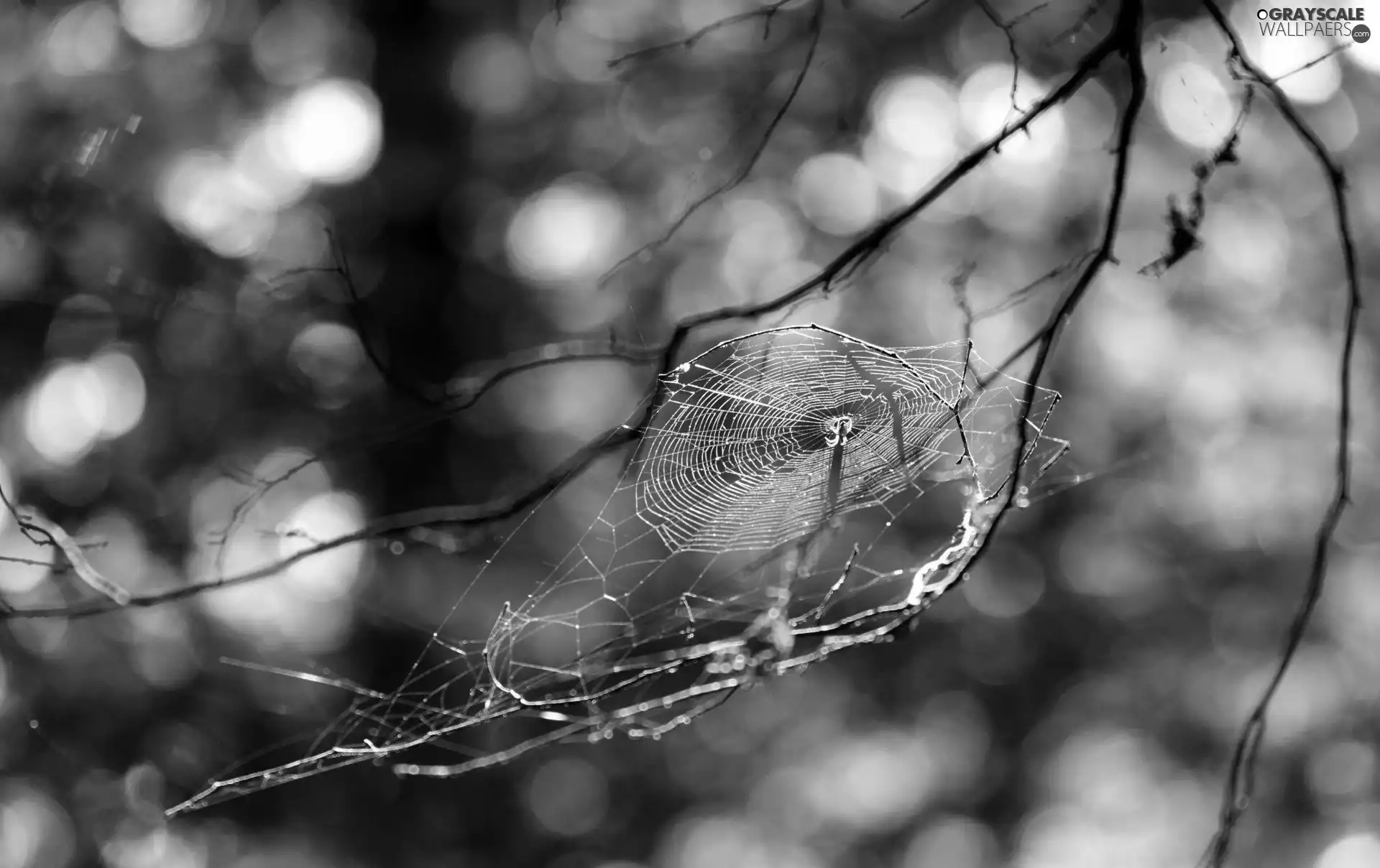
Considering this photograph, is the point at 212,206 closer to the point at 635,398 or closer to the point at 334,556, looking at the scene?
the point at 334,556

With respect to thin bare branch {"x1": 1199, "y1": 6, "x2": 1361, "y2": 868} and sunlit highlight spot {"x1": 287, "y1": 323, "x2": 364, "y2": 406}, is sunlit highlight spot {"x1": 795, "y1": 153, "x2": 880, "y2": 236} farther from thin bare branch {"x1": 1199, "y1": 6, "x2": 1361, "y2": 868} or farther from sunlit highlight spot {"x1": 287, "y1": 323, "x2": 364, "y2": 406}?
thin bare branch {"x1": 1199, "y1": 6, "x2": 1361, "y2": 868}

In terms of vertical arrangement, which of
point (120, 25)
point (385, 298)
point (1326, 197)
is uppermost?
point (120, 25)

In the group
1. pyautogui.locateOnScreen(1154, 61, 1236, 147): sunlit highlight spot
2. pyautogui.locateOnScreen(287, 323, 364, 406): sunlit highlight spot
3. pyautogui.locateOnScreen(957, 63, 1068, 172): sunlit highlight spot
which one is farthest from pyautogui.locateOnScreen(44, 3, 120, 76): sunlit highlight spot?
pyautogui.locateOnScreen(1154, 61, 1236, 147): sunlit highlight spot

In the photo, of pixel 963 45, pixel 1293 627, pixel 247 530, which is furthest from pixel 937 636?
pixel 1293 627

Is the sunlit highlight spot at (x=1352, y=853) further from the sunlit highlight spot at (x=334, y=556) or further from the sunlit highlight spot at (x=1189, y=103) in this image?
the sunlit highlight spot at (x=334, y=556)

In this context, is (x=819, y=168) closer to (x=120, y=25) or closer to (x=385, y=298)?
(x=385, y=298)

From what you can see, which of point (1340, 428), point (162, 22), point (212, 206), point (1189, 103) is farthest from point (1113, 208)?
point (162, 22)
